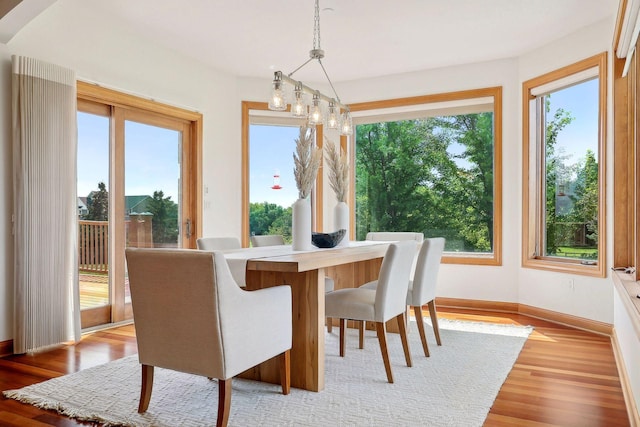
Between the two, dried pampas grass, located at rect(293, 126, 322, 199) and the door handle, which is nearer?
dried pampas grass, located at rect(293, 126, 322, 199)

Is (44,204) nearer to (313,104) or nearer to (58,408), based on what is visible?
(58,408)

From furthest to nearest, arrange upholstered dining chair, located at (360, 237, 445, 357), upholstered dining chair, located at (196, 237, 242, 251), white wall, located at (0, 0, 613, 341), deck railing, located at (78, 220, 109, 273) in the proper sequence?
deck railing, located at (78, 220, 109, 273) → white wall, located at (0, 0, 613, 341) → upholstered dining chair, located at (196, 237, 242, 251) → upholstered dining chair, located at (360, 237, 445, 357)

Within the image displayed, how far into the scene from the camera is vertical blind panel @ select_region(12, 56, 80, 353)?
10.6ft

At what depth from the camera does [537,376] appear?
2.83m

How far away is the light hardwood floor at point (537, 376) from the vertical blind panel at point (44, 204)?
25 centimetres

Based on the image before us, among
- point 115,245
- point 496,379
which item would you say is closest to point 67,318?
point 115,245

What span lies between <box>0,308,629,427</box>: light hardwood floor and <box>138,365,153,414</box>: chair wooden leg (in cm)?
31

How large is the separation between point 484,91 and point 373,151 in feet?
4.82

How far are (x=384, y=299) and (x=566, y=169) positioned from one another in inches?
110

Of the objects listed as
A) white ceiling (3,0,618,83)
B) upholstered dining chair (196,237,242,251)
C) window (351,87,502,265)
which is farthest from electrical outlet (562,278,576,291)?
upholstered dining chair (196,237,242,251)

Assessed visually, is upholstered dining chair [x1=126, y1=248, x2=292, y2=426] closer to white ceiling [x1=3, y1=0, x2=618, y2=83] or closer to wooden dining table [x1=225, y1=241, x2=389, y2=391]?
wooden dining table [x1=225, y1=241, x2=389, y2=391]

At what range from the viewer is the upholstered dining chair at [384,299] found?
8.65ft

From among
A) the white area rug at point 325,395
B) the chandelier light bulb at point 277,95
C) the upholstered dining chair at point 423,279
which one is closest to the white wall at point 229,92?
the white area rug at point 325,395

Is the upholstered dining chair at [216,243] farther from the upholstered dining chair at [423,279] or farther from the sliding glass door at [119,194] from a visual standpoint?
the upholstered dining chair at [423,279]
